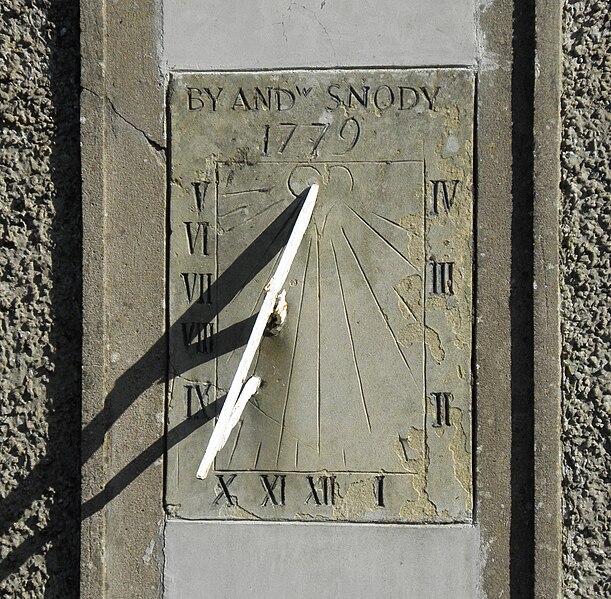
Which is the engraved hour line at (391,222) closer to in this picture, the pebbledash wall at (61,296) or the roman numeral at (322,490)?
the pebbledash wall at (61,296)

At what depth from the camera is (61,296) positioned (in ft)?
12.2

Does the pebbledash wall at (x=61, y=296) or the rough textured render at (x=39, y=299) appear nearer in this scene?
the pebbledash wall at (x=61, y=296)

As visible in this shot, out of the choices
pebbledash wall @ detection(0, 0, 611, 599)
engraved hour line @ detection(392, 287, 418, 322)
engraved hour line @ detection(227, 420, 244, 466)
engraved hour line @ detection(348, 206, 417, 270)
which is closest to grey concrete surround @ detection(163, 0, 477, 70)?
pebbledash wall @ detection(0, 0, 611, 599)

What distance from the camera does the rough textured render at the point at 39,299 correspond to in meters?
3.69

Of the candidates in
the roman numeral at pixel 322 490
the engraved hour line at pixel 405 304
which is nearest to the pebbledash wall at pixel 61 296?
the engraved hour line at pixel 405 304

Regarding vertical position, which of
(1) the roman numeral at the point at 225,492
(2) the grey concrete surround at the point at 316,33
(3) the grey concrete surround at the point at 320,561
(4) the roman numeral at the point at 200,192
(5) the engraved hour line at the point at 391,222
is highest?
(2) the grey concrete surround at the point at 316,33

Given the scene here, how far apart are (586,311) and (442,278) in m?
0.56

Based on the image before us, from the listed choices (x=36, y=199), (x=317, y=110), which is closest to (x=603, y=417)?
(x=317, y=110)

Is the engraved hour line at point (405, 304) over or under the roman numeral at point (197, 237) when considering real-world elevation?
under

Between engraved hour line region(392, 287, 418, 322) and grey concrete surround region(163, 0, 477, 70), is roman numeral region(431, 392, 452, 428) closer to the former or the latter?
engraved hour line region(392, 287, 418, 322)

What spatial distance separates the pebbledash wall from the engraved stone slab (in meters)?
0.40

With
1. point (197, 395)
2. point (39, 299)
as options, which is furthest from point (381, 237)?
point (39, 299)

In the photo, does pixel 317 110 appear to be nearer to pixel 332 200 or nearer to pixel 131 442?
pixel 332 200

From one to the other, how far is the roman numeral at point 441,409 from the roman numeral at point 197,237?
1053mm
